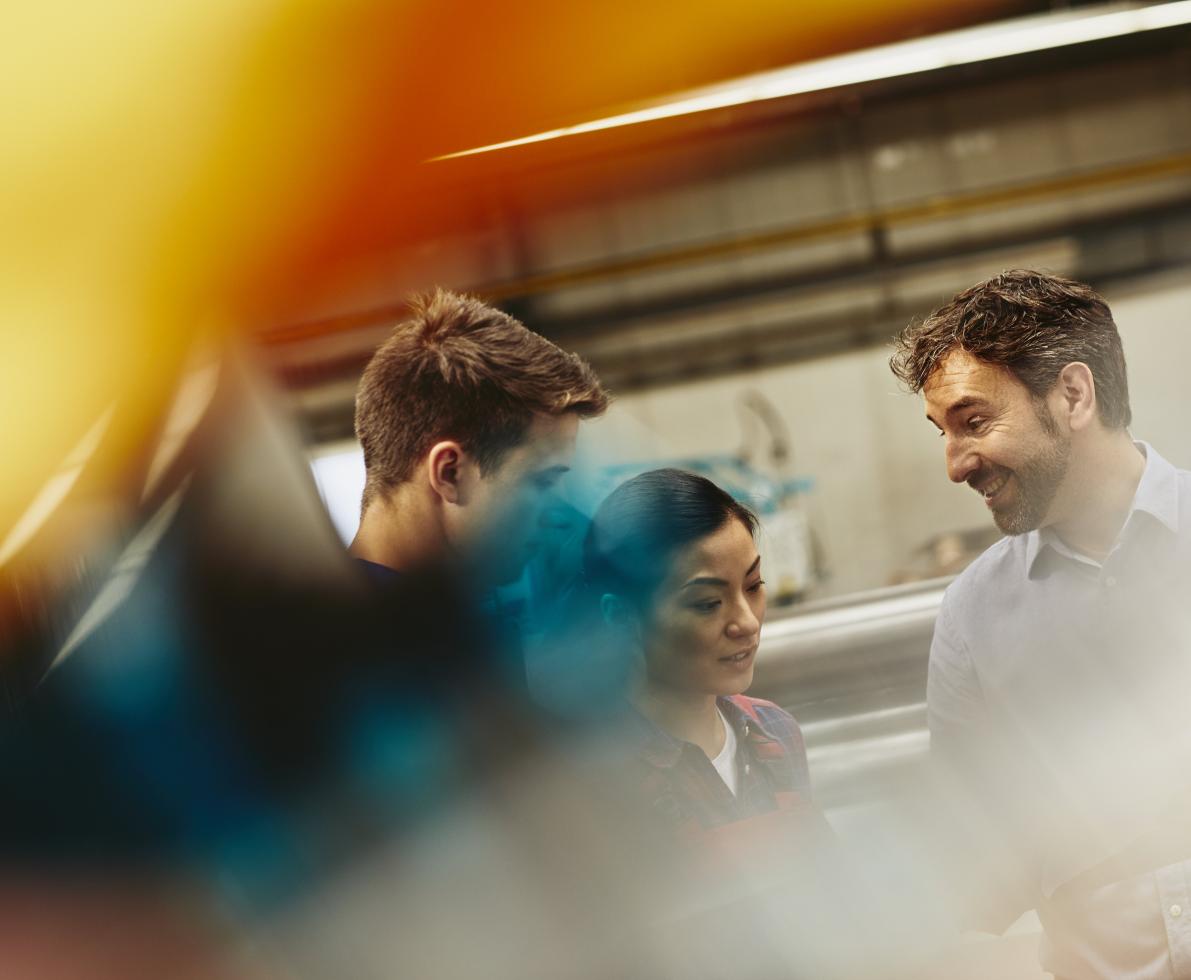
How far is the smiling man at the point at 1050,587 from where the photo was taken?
813 millimetres

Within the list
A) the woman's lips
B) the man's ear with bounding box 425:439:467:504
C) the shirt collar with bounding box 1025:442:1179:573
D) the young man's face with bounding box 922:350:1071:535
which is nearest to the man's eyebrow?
the young man's face with bounding box 922:350:1071:535

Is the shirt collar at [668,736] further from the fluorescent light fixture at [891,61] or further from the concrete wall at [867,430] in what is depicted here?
the fluorescent light fixture at [891,61]

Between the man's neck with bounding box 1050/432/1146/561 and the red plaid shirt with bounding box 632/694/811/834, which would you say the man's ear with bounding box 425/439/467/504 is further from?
the man's neck with bounding box 1050/432/1146/561

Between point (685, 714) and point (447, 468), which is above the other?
point (447, 468)

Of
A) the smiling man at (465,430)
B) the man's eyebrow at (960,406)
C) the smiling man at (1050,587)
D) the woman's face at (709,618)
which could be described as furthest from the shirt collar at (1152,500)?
the smiling man at (465,430)

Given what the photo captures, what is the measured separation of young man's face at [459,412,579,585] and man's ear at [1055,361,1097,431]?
37cm

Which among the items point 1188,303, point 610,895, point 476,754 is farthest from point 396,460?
point 1188,303

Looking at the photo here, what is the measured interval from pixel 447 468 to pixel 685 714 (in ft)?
0.82

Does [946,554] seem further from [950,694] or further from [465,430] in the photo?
[465,430]

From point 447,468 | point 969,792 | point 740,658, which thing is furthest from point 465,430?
point 969,792

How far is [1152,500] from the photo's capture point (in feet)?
2.72

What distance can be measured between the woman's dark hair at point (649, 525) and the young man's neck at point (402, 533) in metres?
0.11

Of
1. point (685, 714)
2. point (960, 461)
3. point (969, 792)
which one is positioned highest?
point (960, 461)

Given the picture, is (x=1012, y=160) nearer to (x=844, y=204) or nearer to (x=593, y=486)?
(x=844, y=204)
